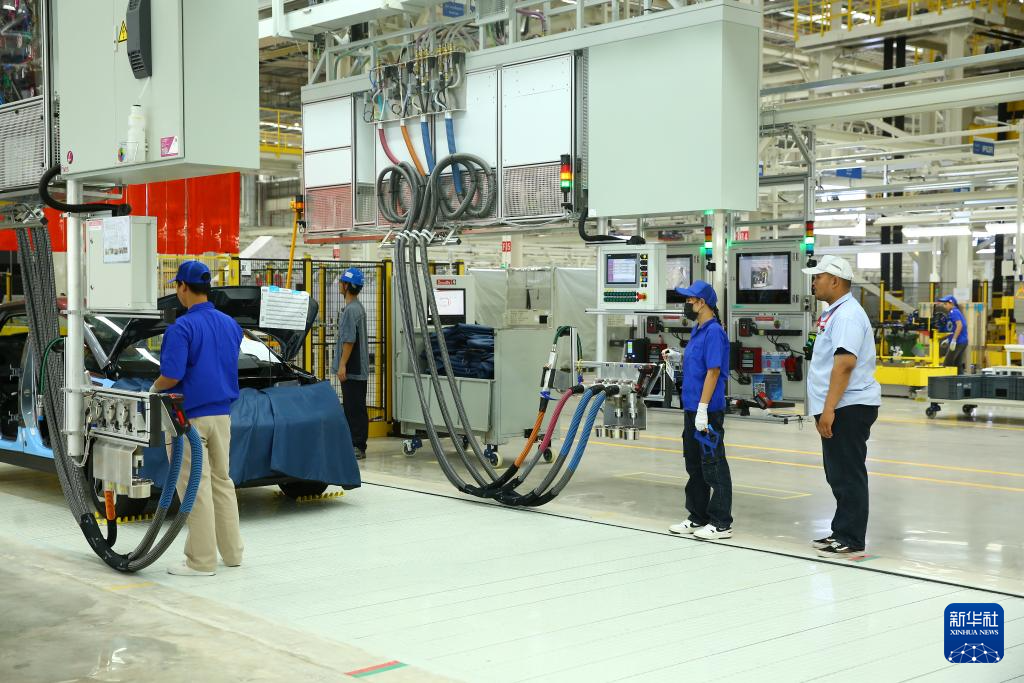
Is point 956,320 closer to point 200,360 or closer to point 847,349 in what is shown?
point 847,349

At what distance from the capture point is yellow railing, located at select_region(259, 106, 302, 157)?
23.3 m

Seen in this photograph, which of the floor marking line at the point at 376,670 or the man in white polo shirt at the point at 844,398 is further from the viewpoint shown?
the man in white polo shirt at the point at 844,398

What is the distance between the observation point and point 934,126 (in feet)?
61.2

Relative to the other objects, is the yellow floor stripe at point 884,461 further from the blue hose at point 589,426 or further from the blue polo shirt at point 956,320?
the blue polo shirt at point 956,320

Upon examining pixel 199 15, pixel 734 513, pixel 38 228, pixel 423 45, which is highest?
pixel 423 45

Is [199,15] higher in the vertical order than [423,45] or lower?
lower

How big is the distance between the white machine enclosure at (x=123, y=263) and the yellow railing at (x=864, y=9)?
33.0 ft

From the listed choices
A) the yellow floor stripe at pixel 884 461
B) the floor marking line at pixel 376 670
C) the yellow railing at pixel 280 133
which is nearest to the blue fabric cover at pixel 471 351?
the yellow floor stripe at pixel 884 461

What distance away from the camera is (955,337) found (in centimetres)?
1909

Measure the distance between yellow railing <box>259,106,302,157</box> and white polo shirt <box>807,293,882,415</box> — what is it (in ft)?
58.9

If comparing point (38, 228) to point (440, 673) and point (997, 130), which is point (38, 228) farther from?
point (997, 130)

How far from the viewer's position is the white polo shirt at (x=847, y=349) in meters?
6.64

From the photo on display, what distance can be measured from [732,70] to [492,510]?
147 inches

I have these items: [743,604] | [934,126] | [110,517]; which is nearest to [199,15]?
[110,517]
